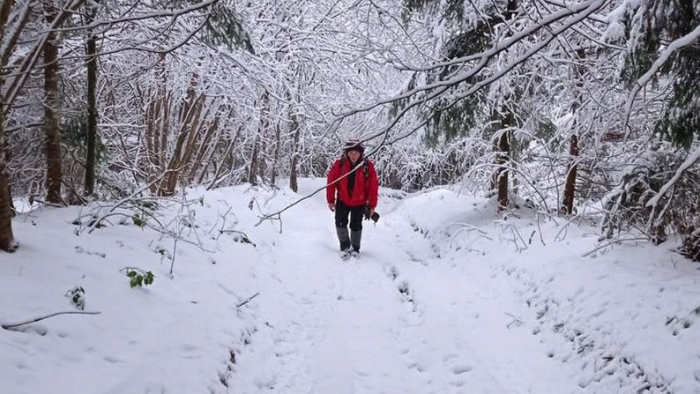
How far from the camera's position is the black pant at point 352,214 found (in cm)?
884

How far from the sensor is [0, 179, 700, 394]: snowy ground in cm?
365

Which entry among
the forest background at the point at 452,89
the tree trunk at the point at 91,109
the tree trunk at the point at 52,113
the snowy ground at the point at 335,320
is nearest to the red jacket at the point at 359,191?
the forest background at the point at 452,89

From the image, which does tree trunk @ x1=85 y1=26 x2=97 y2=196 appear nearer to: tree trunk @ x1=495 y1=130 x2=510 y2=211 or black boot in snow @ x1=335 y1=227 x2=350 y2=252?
black boot in snow @ x1=335 y1=227 x2=350 y2=252

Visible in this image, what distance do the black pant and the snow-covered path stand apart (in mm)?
859

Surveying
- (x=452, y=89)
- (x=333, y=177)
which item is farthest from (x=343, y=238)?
(x=452, y=89)

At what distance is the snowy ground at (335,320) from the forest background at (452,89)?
604 mm

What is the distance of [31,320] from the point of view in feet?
11.2

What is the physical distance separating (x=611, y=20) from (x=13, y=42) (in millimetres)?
5089

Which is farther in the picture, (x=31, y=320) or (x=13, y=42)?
(x=13, y=42)

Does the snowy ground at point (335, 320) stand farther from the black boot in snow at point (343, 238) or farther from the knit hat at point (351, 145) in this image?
the knit hat at point (351, 145)

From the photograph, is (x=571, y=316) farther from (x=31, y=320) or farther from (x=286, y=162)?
(x=286, y=162)

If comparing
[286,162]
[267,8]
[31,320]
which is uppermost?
[267,8]

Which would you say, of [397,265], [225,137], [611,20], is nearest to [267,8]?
[225,137]

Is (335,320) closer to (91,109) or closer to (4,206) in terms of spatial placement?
(4,206)
